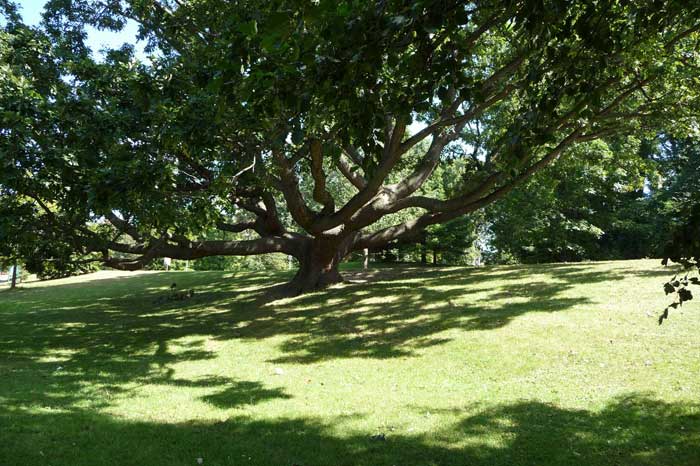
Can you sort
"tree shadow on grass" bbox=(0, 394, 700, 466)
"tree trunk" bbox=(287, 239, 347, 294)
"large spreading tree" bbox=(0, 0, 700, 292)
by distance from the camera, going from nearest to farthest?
"large spreading tree" bbox=(0, 0, 700, 292) < "tree shadow on grass" bbox=(0, 394, 700, 466) < "tree trunk" bbox=(287, 239, 347, 294)

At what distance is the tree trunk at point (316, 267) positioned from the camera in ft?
53.3

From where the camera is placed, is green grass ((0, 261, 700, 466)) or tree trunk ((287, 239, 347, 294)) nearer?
green grass ((0, 261, 700, 466))

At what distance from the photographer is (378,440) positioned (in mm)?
5191

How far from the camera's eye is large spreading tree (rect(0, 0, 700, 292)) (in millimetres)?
3426

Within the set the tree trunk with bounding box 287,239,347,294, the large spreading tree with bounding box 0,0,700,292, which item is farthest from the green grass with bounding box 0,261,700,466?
the large spreading tree with bounding box 0,0,700,292

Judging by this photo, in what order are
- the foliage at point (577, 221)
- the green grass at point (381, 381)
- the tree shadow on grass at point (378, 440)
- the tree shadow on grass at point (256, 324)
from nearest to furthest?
the tree shadow on grass at point (378, 440) < the green grass at point (381, 381) < the tree shadow on grass at point (256, 324) < the foliage at point (577, 221)

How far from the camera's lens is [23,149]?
8.30 metres

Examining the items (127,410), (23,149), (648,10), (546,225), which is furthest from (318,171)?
(546,225)

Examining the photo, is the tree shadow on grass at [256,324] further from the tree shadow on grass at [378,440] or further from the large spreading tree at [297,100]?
the large spreading tree at [297,100]

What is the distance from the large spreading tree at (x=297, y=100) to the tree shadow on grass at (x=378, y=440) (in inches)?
108

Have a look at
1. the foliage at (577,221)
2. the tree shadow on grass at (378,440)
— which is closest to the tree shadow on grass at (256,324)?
the tree shadow on grass at (378,440)

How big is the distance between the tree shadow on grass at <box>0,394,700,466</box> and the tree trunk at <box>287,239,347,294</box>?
10.3 metres

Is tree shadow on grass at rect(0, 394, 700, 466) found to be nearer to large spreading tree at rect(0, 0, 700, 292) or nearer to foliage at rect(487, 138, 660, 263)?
large spreading tree at rect(0, 0, 700, 292)

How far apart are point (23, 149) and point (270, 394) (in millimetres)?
5721
